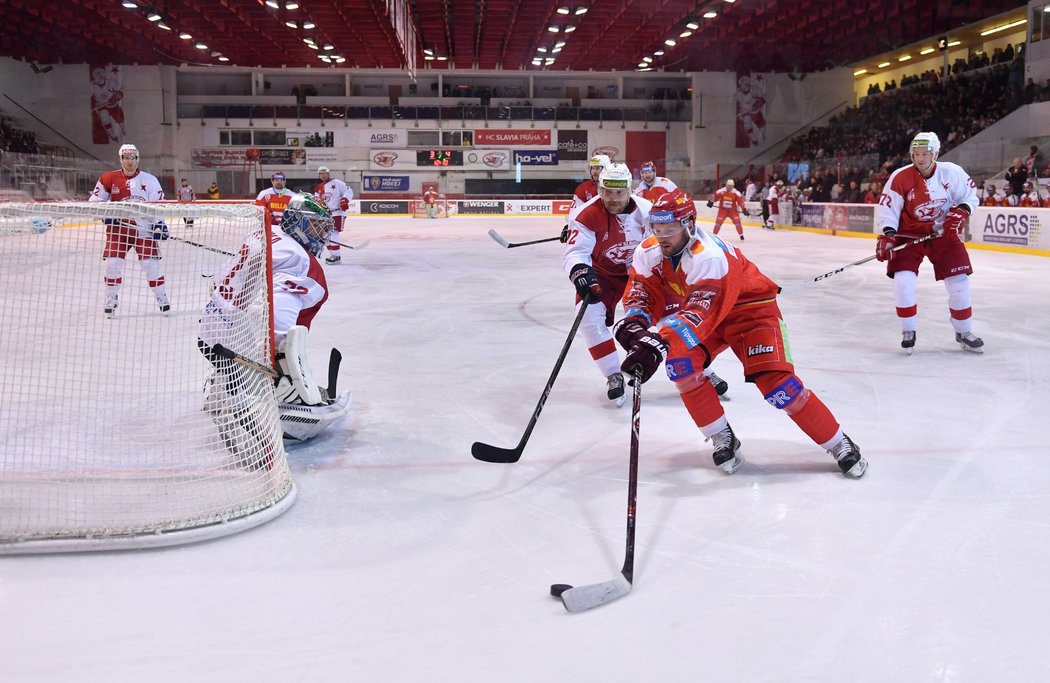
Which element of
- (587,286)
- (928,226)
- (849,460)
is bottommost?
(849,460)

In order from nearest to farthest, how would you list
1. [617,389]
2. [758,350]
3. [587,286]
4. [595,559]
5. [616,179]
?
[595,559] < [758,350] < [587,286] < [616,179] < [617,389]

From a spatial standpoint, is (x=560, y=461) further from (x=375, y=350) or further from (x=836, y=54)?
(x=836, y=54)

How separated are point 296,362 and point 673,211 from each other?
5.04ft

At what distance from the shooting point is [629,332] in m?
2.95

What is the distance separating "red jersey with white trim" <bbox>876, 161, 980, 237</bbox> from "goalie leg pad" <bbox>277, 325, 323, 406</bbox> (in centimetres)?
378

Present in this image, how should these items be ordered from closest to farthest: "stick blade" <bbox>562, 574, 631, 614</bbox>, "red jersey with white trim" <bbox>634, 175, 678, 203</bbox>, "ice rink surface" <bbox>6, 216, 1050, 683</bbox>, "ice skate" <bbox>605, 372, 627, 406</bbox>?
"ice rink surface" <bbox>6, 216, 1050, 683</bbox> < "stick blade" <bbox>562, 574, 631, 614</bbox> < "red jersey with white trim" <bbox>634, 175, 678, 203</bbox> < "ice skate" <bbox>605, 372, 627, 406</bbox>

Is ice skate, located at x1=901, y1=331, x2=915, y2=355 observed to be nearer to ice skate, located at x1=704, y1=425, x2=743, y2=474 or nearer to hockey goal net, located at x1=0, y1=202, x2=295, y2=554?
ice skate, located at x1=704, y1=425, x2=743, y2=474

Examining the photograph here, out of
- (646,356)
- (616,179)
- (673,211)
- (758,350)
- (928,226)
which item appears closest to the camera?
(646,356)

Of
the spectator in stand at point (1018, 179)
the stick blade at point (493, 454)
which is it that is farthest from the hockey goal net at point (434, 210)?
the stick blade at point (493, 454)

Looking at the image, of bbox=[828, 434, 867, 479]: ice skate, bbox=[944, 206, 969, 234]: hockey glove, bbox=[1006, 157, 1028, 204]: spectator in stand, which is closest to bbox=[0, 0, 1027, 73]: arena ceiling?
bbox=[1006, 157, 1028, 204]: spectator in stand

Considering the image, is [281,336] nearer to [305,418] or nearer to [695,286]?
[305,418]

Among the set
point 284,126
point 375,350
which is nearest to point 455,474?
point 375,350

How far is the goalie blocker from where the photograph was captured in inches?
136

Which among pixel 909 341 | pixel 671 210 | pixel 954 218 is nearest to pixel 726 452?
pixel 671 210
